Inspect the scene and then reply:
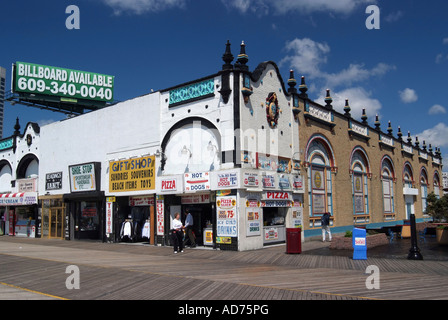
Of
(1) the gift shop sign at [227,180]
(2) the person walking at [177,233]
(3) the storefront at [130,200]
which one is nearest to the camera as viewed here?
(1) the gift shop sign at [227,180]

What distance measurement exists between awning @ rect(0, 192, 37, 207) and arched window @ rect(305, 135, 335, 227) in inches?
756

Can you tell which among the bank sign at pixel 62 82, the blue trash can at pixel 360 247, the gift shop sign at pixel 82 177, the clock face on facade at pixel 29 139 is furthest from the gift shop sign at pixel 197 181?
the bank sign at pixel 62 82

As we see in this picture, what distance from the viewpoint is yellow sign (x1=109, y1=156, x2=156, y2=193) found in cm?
2094

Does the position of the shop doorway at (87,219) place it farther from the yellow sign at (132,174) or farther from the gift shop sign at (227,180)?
the gift shop sign at (227,180)

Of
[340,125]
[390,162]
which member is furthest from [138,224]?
[390,162]

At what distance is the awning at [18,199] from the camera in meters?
28.7

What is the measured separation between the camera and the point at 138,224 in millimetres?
22703

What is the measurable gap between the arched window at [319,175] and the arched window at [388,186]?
32.6 ft

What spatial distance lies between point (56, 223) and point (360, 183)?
21163 mm
